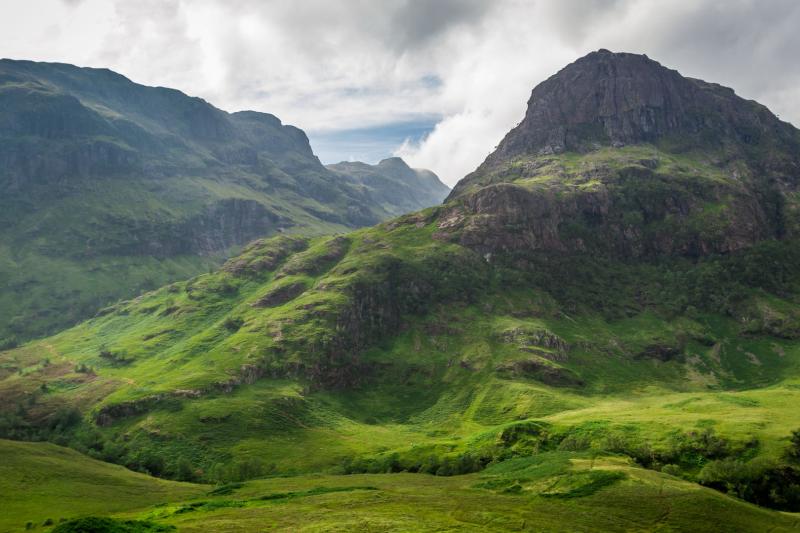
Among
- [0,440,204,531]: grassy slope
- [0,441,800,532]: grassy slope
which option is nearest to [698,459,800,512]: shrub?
[0,441,800,532]: grassy slope

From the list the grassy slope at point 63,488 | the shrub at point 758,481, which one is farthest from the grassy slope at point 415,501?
the shrub at point 758,481

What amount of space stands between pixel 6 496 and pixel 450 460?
110199mm

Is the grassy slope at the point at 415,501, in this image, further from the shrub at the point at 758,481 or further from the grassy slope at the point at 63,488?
the shrub at the point at 758,481

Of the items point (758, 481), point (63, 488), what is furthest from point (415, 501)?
point (63, 488)

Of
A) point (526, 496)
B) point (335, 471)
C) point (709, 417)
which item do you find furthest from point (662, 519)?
point (335, 471)

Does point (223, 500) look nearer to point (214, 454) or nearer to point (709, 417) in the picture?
point (214, 454)

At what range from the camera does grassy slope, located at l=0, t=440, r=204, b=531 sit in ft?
360

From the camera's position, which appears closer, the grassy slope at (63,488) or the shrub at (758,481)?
the grassy slope at (63,488)

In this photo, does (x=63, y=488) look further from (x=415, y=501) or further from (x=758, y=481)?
(x=758, y=481)

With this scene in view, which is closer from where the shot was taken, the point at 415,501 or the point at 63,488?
the point at 415,501

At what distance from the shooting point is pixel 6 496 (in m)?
115

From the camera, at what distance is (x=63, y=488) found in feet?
417

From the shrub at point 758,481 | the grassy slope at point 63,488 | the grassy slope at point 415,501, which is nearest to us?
the grassy slope at point 415,501

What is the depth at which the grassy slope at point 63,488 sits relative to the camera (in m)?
110
